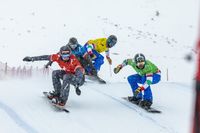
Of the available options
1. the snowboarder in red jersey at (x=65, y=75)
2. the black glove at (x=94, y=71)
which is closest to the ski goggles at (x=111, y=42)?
the black glove at (x=94, y=71)

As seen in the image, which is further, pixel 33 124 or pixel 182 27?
pixel 182 27

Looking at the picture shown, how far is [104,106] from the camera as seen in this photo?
35.2 feet

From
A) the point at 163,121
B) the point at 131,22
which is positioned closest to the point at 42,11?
the point at 131,22

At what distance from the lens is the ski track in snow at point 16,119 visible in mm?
8061

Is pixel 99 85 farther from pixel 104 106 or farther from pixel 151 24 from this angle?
pixel 151 24

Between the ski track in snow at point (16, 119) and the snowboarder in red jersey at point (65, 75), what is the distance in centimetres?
84

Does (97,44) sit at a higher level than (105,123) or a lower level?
higher

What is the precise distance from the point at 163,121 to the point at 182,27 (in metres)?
16.3

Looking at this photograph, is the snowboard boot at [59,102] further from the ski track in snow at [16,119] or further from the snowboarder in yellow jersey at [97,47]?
the snowboarder in yellow jersey at [97,47]

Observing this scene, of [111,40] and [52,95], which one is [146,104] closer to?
[52,95]

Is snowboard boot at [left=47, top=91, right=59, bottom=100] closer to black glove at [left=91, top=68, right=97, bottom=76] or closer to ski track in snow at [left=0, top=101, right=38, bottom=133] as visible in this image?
ski track in snow at [left=0, top=101, right=38, bottom=133]

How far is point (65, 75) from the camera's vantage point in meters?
9.67

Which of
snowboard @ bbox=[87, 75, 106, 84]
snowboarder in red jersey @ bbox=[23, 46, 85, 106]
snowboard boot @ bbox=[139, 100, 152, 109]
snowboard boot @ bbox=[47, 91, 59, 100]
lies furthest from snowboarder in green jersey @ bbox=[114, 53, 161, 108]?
snowboard @ bbox=[87, 75, 106, 84]

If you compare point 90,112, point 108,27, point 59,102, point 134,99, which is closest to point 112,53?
point 108,27
